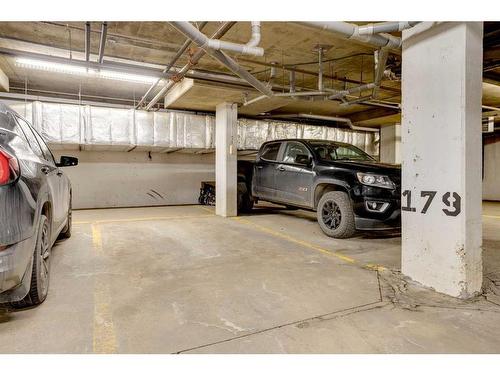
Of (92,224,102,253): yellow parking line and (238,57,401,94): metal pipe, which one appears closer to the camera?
(92,224,102,253): yellow parking line

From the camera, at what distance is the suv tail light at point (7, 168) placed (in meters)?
1.79

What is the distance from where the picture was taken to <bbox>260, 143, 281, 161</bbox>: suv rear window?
6292 mm

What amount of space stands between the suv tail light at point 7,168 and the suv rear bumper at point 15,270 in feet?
1.29

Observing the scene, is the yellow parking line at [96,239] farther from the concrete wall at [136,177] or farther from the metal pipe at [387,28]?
the metal pipe at [387,28]

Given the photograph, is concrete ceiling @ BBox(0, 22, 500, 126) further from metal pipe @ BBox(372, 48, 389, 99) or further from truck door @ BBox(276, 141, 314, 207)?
truck door @ BBox(276, 141, 314, 207)

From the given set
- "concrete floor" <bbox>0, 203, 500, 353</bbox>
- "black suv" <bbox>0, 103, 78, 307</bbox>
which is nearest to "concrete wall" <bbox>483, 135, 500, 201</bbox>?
"concrete floor" <bbox>0, 203, 500, 353</bbox>

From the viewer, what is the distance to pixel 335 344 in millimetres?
1812

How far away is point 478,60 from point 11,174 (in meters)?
3.55

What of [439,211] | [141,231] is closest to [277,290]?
[439,211]

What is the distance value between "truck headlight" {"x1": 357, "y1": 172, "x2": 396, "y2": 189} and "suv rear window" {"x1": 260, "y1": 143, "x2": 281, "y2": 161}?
2.15 m

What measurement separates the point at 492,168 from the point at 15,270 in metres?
14.3

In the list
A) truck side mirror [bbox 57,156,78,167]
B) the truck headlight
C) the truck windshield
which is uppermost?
the truck windshield

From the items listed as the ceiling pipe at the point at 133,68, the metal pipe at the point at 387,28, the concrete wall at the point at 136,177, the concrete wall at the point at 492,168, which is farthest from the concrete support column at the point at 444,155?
the concrete wall at the point at 492,168

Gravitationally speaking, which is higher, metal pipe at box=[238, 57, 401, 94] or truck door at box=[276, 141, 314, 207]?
metal pipe at box=[238, 57, 401, 94]
